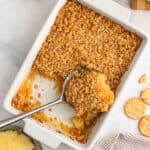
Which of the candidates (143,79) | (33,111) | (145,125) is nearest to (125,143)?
(145,125)

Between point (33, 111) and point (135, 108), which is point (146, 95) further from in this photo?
point (33, 111)

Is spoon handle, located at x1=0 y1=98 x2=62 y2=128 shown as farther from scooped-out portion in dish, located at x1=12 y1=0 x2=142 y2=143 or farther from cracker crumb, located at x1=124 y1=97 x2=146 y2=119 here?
cracker crumb, located at x1=124 y1=97 x2=146 y2=119

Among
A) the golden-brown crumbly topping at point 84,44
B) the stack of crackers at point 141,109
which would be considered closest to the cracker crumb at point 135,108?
the stack of crackers at point 141,109

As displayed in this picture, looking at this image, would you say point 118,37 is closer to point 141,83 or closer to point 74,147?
point 141,83

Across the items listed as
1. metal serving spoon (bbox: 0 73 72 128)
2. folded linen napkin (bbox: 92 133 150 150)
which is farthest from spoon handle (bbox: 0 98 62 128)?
folded linen napkin (bbox: 92 133 150 150)

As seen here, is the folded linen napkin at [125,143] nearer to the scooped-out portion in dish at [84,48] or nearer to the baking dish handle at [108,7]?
the scooped-out portion in dish at [84,48]

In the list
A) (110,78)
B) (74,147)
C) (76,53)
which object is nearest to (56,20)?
(76,53)
